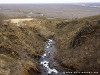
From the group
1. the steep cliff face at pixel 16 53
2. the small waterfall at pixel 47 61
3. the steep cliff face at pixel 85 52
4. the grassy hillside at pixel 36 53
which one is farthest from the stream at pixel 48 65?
the steep cliff face at pixel 85 52

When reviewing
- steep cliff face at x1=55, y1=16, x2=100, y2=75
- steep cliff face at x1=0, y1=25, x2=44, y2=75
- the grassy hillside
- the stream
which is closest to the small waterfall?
the stream

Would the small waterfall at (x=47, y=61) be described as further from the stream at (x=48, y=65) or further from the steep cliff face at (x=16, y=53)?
the steep cliff face at (x=16, y=53)

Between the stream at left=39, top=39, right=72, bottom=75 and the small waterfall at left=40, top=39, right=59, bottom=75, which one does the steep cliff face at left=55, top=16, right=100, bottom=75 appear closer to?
the stream at left=39, top=39, right=72, bottom=75

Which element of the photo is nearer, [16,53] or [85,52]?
[85,52]

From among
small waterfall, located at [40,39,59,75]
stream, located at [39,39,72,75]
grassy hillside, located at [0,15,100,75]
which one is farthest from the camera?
small waterfall, located at [40,39,59,75]

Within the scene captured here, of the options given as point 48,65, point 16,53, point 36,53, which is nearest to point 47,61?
point 48,65

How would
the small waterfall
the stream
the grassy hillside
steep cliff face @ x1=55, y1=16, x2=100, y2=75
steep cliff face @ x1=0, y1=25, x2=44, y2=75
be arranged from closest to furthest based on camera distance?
steep cliff face @ x1=0, y1=25, x2=44, y2=75
the grassy hillside
steep cliff face @ x1=55, y1=16, x2=100, y2=75
the stream
the small waterfall

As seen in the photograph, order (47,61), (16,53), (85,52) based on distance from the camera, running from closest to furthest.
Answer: (85,52)
(16,53)
(47,61)

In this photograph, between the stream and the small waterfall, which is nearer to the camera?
the stream

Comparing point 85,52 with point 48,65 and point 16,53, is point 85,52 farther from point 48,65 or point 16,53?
point 16,53

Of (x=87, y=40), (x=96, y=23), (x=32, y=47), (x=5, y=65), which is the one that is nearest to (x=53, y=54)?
(x=32, y=47)

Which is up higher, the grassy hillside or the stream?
the grassy hillside
